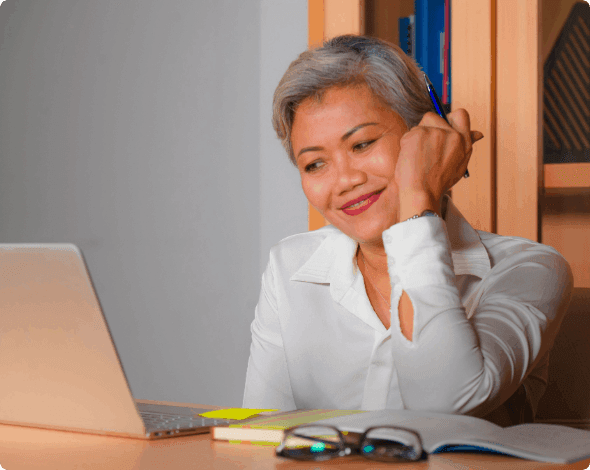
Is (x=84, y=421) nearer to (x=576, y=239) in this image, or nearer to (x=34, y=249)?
(x=34, y=249)

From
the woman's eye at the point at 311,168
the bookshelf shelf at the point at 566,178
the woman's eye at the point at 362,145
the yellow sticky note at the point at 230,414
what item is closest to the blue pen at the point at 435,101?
the woman's eye at the point at 362,145

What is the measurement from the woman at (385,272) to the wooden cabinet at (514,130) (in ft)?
0.73

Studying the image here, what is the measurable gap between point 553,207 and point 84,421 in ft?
3.82

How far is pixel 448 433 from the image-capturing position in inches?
24.1

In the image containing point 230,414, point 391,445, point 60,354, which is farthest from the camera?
point 230,414

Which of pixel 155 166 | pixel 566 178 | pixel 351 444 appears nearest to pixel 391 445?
pixel 351 444

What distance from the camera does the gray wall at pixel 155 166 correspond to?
217 cm

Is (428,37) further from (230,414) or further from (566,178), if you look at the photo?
(230,414)

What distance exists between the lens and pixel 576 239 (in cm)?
147

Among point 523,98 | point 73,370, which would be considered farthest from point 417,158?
point 73,370

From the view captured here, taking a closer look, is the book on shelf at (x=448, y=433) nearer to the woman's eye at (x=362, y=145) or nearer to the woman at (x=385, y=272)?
the woman at (x=385, y=272)

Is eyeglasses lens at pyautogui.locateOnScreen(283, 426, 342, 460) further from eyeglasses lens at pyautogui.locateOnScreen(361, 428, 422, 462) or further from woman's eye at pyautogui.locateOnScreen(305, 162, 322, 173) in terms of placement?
woman's eye at pyautogui.locateOnScreen(305, 162, 322, 173)

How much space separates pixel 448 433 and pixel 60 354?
0.41 meters

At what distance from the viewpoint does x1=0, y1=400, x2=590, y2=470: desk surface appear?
22.1 inches
